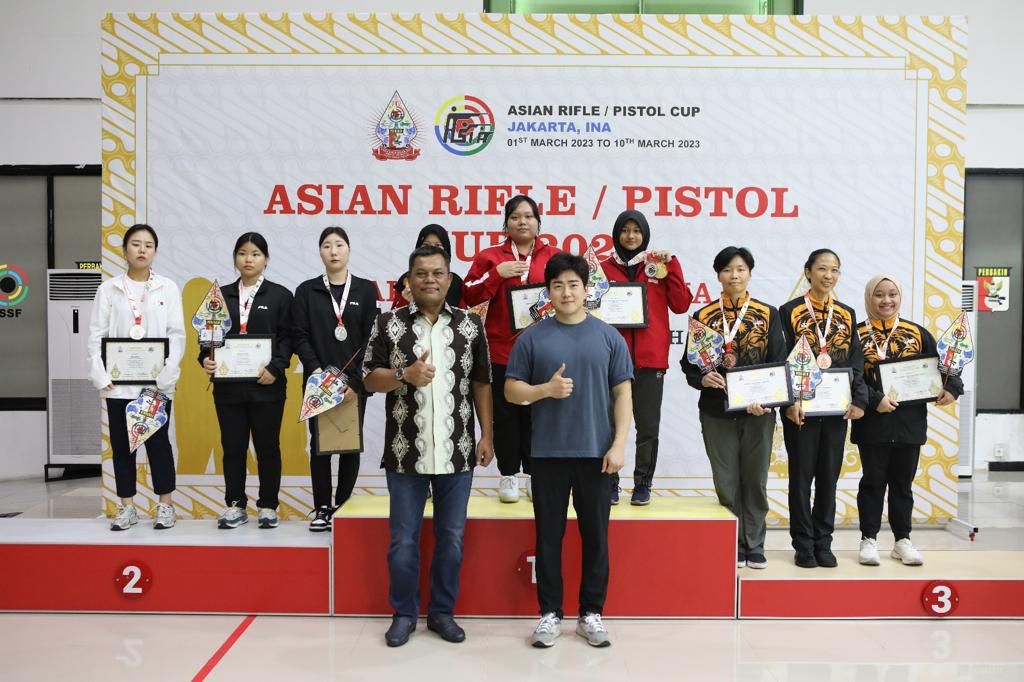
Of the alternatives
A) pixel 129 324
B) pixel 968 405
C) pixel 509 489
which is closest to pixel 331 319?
pixel 129 324

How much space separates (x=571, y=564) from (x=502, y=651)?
52cm

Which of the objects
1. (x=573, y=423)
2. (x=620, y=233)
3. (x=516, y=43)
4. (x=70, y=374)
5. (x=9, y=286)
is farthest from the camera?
(x=9, y=286)

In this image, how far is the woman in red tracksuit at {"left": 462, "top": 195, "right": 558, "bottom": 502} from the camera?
3.66 m

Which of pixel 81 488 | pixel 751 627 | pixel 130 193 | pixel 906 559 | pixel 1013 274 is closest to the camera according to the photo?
pixel 751 627

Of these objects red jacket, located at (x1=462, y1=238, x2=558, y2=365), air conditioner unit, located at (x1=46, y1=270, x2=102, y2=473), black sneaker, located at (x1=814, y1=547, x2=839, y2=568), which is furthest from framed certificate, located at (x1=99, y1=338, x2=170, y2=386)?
air conditioner unit, located at (x1=46, y1=270, x2=102, y2=473)

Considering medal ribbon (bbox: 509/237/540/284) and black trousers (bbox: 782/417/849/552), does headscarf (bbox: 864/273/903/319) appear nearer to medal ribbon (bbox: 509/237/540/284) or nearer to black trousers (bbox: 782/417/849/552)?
black trousers (bbox: 782/417/849/552)

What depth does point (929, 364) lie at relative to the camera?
3656 mm

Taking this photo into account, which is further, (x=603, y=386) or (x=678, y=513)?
(x=678, y=513)

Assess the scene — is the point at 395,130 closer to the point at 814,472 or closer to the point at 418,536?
the point at 418,536

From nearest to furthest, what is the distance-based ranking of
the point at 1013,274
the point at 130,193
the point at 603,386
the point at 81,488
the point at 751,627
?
the point at 603,386 → the point at 751,627 → the point at 130,193 → the point at 81,488 → the point at 1013,274

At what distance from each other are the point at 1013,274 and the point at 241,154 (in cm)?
696

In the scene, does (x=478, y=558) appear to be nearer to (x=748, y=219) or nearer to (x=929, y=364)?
(x=929, y=364)

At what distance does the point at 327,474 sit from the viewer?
3945mm

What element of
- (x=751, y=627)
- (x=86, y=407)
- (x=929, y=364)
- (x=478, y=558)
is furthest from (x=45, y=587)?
(x=929, y=364)
